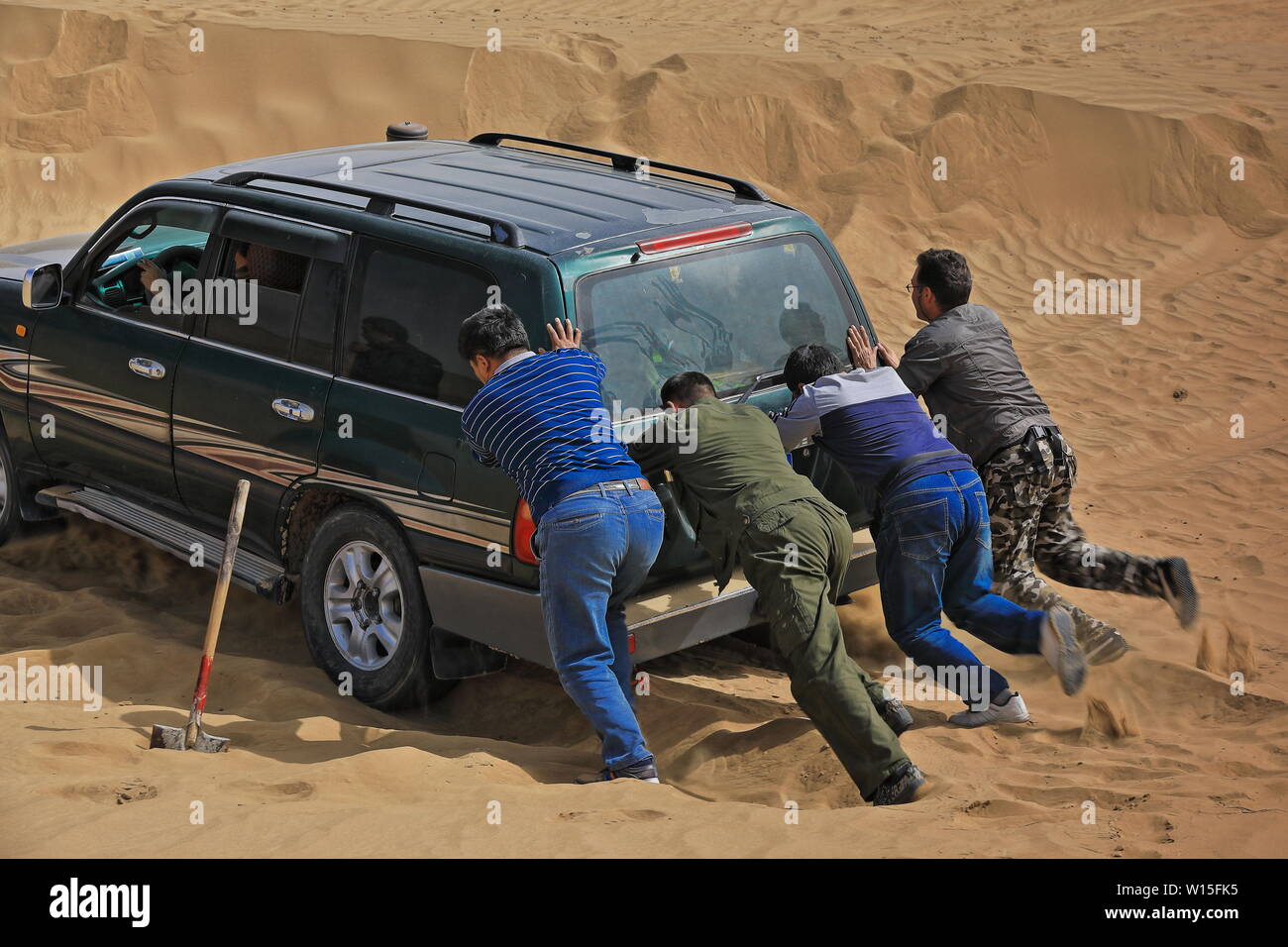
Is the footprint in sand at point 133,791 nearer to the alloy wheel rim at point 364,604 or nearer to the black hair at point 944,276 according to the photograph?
the alloy wheel rim at point 364,604

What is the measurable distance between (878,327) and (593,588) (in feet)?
24.5

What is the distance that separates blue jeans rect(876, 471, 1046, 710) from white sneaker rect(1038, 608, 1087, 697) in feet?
0.13

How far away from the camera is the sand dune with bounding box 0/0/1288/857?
14.8 ft

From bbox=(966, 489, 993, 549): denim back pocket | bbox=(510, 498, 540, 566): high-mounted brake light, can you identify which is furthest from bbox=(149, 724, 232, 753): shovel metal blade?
bbox=(966, 489, 993, 549): denim back pocket

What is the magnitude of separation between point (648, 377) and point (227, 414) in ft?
6.34

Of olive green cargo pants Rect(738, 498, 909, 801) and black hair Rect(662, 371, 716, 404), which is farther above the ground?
black hair Rect(662, 371, 716, 404)

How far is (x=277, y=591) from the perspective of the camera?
5.93 metres

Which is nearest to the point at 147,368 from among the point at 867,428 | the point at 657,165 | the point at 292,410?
the point at 292,410

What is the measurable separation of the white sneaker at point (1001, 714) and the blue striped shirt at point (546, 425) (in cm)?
171

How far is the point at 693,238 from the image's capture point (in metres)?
5.54

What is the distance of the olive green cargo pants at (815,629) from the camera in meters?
4.87

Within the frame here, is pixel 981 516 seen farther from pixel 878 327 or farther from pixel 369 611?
pixel 878 327

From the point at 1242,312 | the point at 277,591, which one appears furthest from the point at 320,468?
the point at 1242,312

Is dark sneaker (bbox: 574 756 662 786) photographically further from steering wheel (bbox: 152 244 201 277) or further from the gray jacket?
steering wheel (bbox: 152 244 201 277)
